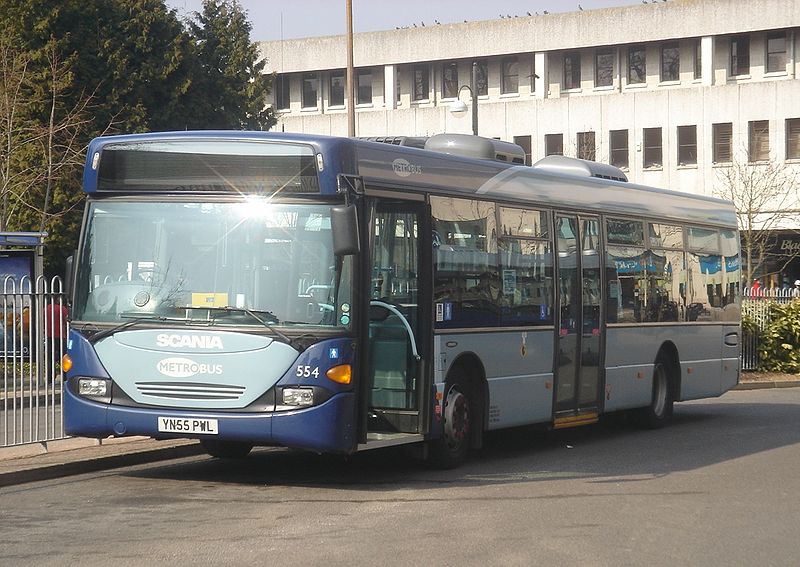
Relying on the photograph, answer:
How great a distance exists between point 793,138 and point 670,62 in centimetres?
666

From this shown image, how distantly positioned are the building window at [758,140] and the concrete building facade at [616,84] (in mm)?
56

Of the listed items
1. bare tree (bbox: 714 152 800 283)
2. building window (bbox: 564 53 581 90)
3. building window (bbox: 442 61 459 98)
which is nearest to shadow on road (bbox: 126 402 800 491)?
bare tree (bbox: 714 152 800 283)

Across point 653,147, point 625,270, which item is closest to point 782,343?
point 625,270

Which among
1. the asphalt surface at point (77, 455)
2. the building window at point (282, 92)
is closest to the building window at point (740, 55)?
the building window at point (282, 92)

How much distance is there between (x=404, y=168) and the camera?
506 inches

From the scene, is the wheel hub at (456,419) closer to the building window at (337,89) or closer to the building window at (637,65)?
the building window at (637,65)

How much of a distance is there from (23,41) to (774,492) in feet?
90.7

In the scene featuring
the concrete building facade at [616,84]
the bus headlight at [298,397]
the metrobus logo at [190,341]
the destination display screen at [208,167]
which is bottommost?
the bus headlight at [298,397]

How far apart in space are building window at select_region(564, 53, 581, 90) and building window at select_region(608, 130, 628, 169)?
359cm

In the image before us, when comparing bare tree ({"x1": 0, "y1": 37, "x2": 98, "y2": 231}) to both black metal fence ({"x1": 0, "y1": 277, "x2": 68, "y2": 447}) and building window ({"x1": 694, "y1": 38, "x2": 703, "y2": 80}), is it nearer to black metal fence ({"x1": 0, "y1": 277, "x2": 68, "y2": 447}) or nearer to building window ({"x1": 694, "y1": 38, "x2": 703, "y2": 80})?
black metal fence ({"x1": 0, "y1": 277, "x2": 68, "y2": 447})

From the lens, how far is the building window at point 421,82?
217 ft

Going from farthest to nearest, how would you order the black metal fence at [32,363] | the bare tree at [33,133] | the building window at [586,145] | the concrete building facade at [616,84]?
the building window at [586,145], the concrete building facade at [616,84], the bare tree at [33,133], the black metal fence at [32,363]

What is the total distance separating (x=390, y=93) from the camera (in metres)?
66.4

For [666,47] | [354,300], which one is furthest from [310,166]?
[666,47]
